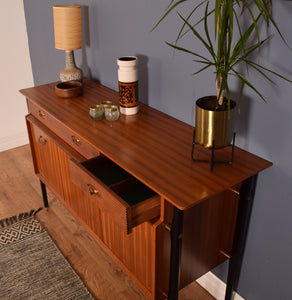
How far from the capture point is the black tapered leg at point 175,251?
120cm

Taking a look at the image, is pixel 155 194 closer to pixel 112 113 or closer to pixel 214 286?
pixel 112 113

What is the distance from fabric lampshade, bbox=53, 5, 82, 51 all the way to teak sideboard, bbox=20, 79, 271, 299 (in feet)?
1.28

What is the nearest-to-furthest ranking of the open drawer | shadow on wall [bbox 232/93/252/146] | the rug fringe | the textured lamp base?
the open drawer
shadow on wall [bbox 232/93/252/146]
the textured lamp base
the rug fringe

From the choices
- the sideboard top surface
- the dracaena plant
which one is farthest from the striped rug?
the dracaena plant

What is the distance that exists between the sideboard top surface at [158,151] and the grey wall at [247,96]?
0.08 meters

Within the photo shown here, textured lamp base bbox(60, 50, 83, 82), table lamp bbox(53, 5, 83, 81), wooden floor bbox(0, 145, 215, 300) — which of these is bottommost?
wooden floor bbox(0, 145, 215, 300)

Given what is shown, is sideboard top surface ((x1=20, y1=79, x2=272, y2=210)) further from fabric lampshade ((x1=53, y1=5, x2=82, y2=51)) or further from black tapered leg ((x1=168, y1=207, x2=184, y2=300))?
fabric lampshade ((x1=53, y1=5, x2=82, y2=51))

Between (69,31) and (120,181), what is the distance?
989 mm

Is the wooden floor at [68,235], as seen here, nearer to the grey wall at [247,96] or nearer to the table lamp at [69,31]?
the grey wall at [247,96]

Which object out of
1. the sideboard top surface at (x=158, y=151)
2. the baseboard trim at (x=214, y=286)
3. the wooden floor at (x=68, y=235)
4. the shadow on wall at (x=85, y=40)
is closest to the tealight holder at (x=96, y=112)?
the sideboard top surface at (x=158, y=151)

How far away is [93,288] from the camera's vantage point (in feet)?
6.14

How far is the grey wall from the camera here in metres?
1.26

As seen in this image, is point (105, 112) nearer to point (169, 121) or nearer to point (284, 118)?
point (169, 121)

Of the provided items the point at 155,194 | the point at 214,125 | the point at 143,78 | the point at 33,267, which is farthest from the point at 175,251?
the point at 33,267
